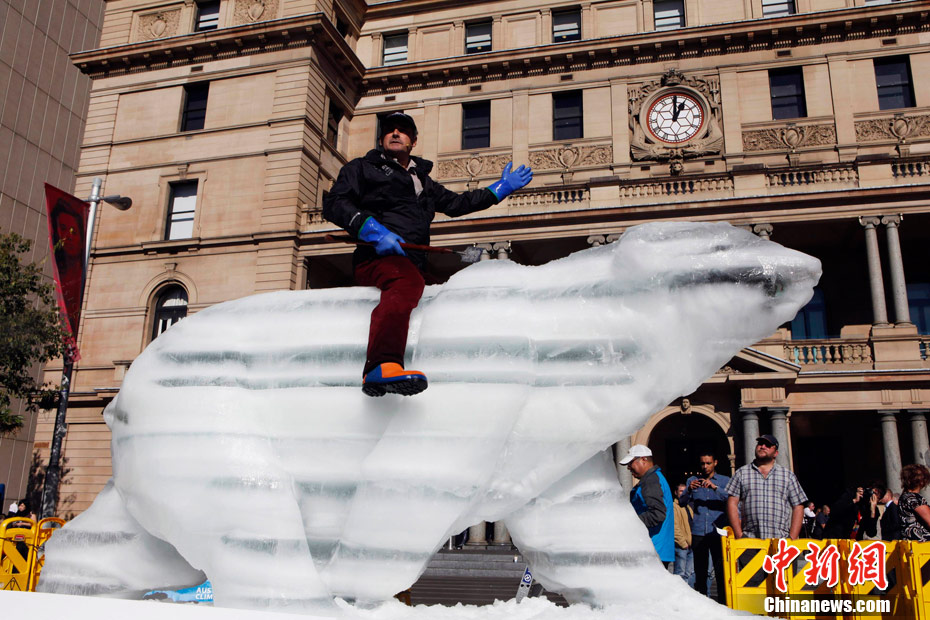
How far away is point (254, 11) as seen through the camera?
24578 mm

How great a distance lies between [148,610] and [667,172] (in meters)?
21.8

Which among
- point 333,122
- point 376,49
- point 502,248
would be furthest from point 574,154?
point 376,49

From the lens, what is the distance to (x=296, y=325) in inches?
107

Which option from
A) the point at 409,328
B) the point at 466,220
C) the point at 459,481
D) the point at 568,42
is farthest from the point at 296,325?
the point at 568,42

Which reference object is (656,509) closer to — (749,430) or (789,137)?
(749,430)

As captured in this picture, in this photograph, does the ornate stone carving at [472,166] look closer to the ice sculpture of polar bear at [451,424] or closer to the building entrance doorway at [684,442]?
the building entrance doorway at [684,442]

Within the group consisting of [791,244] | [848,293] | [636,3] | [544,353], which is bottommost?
[544,353]

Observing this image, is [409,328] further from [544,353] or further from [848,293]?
[848,293]

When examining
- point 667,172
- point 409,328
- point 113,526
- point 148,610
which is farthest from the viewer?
point 667,172

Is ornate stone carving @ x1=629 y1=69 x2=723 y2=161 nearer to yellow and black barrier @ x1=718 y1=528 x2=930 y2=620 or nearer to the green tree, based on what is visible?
the green tree

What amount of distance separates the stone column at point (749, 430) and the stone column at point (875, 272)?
3.95 metres

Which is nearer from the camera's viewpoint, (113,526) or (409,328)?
(409,328)

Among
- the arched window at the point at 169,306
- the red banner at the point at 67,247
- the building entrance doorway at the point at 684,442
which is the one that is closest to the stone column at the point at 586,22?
the building entrance doorway at the point at 684,442

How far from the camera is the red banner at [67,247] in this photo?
14.1 metres
